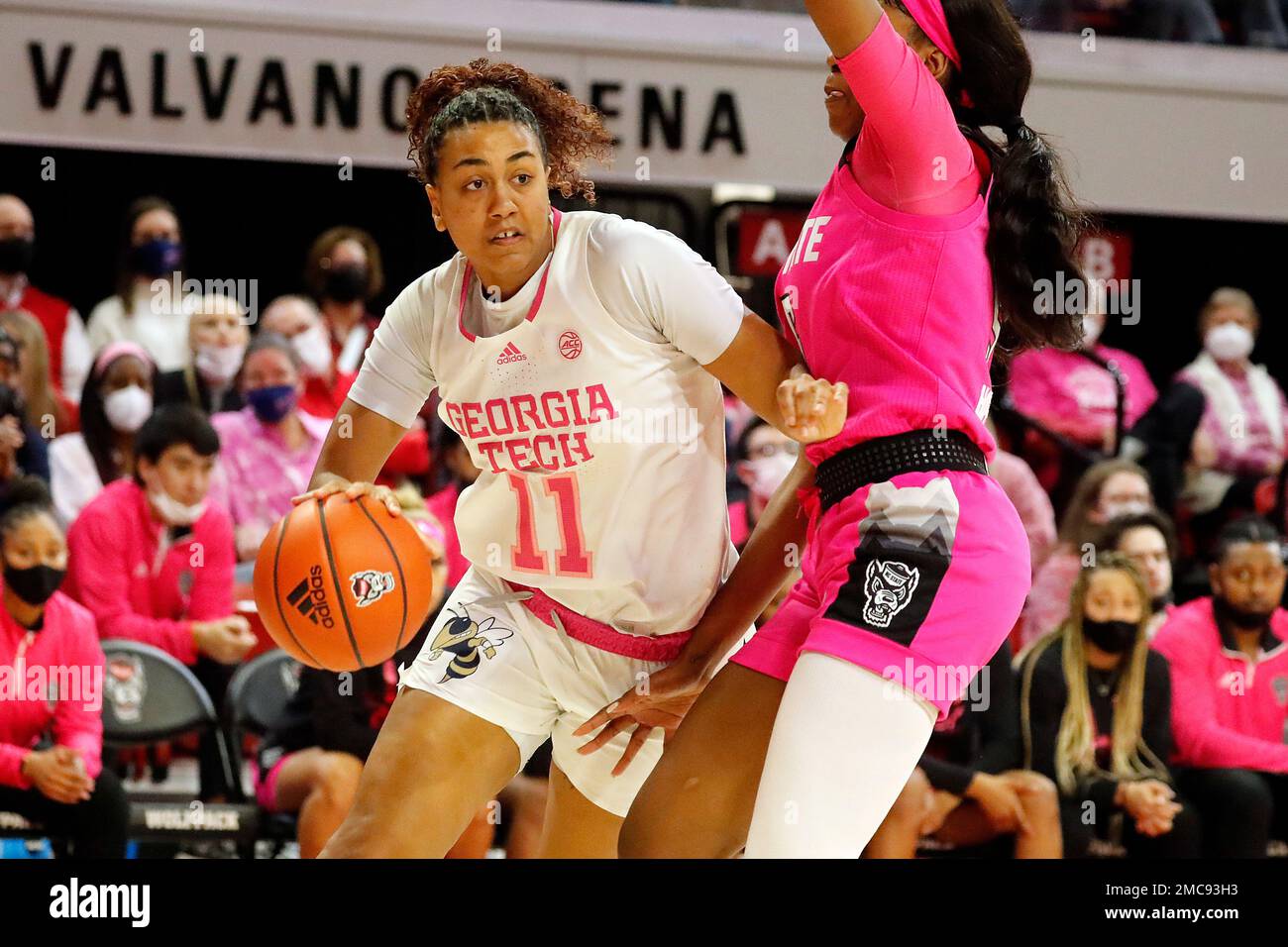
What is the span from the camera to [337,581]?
2969mm

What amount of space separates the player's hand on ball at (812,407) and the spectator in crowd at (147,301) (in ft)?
13.8

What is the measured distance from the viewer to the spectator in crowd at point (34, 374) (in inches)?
238

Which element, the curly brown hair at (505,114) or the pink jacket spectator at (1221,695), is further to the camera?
the pink jacket spectator at (1221,695)

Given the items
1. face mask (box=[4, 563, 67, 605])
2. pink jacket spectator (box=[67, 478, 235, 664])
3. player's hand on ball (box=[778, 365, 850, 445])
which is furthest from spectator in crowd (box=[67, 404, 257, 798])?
player's hand on ball (box=[778, 365, 850, 445])

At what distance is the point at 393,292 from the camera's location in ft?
24.6

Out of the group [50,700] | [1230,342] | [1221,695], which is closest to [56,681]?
[50,700]

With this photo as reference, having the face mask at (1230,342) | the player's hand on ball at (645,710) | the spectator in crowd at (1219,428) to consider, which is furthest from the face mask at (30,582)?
the face mask at (1230,342)

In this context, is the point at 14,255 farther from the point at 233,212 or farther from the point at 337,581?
the point at 337,581

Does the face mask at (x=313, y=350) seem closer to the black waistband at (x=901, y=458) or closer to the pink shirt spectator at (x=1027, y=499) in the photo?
the pink shirt spectator at (x=1027, y=499)

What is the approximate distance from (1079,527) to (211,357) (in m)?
3.27

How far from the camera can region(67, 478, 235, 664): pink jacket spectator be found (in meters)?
5.38

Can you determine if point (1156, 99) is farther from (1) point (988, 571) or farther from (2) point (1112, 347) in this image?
(1) point (988, 571)
